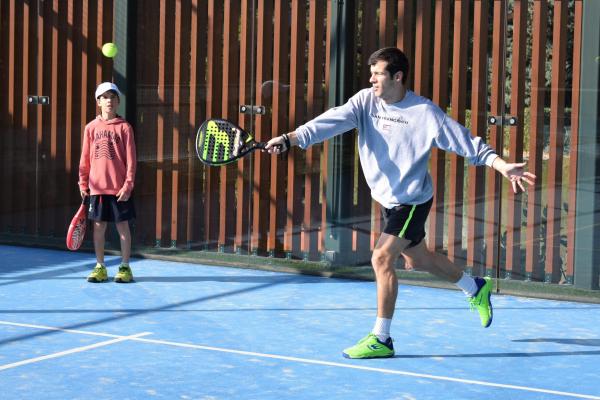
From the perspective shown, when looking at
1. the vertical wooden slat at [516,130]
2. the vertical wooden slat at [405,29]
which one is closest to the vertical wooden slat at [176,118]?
the vertical wooden slat at [405,29]

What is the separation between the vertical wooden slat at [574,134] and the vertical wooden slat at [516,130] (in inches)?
15.1

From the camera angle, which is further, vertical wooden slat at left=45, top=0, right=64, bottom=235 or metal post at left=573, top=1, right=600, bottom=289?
vertical wooden slat at left=45, top=0, right=64, bottom=235

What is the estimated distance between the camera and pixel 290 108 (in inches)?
396

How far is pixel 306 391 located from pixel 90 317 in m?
2.44

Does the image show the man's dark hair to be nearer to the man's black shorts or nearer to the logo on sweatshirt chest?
the man's black shorts

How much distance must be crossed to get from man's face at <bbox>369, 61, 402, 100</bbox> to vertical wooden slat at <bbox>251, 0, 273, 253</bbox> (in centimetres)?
340

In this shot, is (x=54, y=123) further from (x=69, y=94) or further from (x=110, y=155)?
(x=110, y=155)

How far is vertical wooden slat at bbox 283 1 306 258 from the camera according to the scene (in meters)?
9.94

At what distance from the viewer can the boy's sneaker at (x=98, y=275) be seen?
9352 mm

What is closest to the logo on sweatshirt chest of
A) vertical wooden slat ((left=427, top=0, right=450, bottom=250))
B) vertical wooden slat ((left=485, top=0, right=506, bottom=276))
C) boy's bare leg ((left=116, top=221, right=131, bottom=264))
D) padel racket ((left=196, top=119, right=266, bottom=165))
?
boy's bare leg ((left=116, top=221, right=131, bottom=264))

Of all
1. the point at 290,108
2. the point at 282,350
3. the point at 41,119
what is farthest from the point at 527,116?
the point at 41,119

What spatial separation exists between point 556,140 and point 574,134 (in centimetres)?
14

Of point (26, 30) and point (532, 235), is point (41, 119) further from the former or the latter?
point (532, 235)

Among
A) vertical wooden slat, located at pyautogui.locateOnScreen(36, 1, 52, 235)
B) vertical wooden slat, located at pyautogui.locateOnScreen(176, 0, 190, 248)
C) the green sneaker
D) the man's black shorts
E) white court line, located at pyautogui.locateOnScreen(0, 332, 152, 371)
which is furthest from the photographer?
vertical wooden slat, located at pyautogui.locateOnScreen(36, 1, 52, 235)
